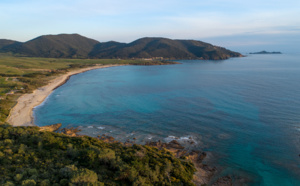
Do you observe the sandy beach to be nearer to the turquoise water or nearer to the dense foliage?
the turquoise water

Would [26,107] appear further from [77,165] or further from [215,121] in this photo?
[215,121]

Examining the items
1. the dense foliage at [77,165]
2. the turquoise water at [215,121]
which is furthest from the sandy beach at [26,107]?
the dense foliage at [77,165]

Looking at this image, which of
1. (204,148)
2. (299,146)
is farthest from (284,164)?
(204,148)

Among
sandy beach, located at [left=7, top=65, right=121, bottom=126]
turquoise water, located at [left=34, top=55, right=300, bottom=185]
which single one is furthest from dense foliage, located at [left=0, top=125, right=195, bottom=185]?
sandy beach, located at [left=7, top=65, right=121, bottom=126]

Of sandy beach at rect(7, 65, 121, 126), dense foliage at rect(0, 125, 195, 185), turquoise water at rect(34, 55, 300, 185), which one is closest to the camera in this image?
dense foliage at rect(0, 125, 195, 185)

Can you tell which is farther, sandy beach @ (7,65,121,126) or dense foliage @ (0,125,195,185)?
sandy beach @ (7,65,121,126)

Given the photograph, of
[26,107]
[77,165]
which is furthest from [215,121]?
[26,107]

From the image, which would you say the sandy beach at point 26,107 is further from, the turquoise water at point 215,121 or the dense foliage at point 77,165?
the dense foliage at point 77,165

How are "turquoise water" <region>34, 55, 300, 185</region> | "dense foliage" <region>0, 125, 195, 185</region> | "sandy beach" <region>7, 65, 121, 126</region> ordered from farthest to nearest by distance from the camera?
"sandy beach" <region>7, 65, 121, 126</region>, "turquoise water" <region>34, 55, 300, 185</region>, "dense foliage" <region>0, 125, 195, 185</region>

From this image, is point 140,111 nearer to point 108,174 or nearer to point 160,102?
point 160,102
